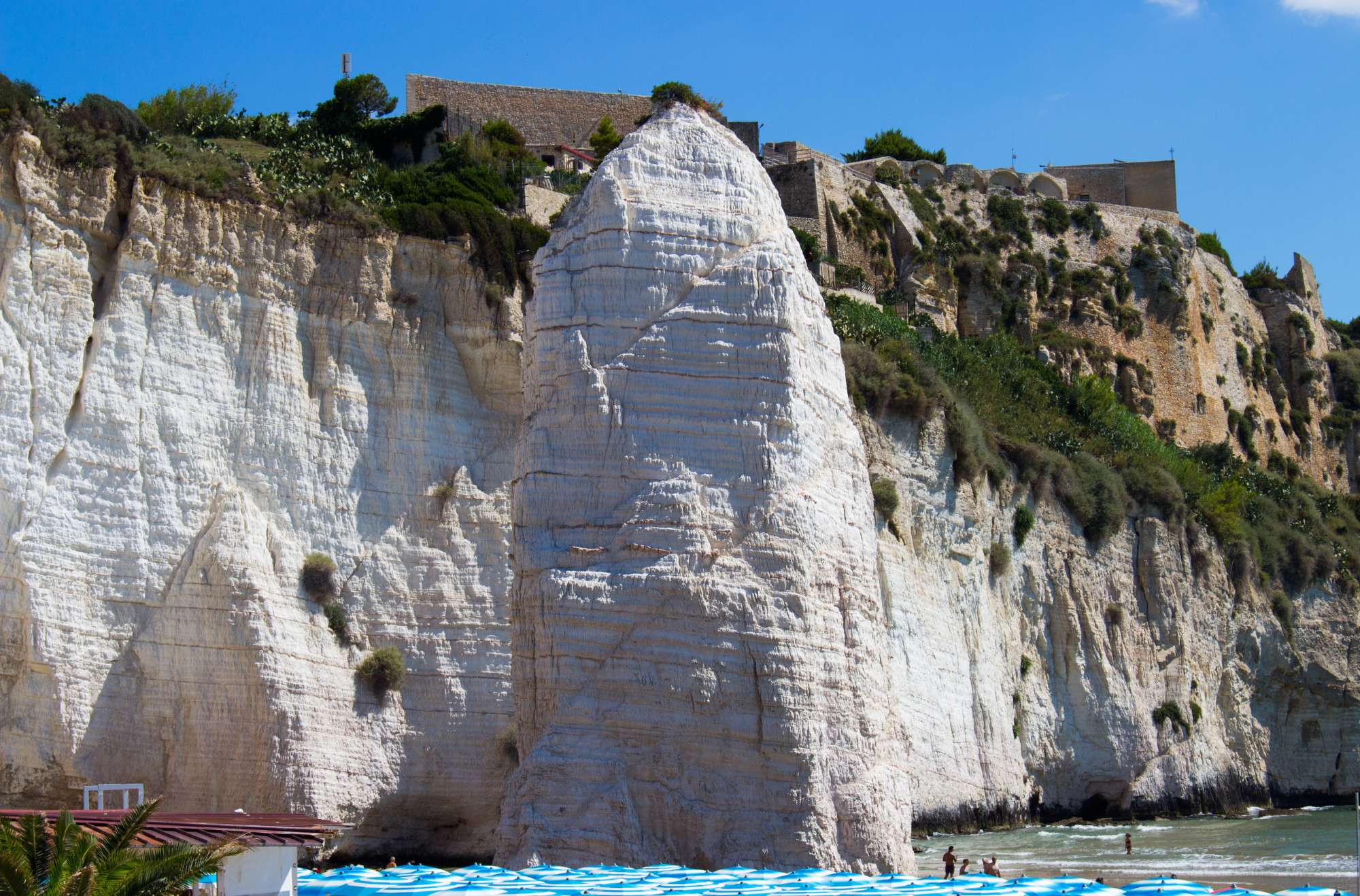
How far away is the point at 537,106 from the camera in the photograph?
188 ft

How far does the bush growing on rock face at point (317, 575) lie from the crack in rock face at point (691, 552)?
6360 mm

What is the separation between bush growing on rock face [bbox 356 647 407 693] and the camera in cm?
2744

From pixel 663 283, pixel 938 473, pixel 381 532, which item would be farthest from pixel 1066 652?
pixel 663 283

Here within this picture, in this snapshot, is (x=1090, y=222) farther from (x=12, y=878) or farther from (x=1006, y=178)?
(x=12, y=878)

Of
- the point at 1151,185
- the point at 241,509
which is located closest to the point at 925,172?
the point at 1151,185

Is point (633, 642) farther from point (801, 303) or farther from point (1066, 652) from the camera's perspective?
point (1066, 652)

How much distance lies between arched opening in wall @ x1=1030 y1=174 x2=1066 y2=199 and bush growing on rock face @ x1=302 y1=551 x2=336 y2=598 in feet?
145

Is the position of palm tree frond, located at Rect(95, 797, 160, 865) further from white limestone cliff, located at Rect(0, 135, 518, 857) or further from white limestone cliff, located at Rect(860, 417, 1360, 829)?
white limestone cliff, located at Rect(860, 417, 1360, 829)

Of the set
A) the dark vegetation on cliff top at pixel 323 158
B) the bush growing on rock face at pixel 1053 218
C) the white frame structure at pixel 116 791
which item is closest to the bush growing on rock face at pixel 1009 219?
the bush growing on rock face at pixel 1053 218

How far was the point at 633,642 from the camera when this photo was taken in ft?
67.8

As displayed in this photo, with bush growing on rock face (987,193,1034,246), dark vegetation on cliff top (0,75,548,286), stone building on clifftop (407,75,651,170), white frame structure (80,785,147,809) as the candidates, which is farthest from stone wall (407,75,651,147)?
white frame structure (80,785,147,809)

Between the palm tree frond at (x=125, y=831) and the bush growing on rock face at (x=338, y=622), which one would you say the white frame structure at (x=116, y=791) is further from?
the palm tree frond at (x=125, y=831)

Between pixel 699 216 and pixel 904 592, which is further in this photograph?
pixel 904 592

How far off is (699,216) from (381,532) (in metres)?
8.61
